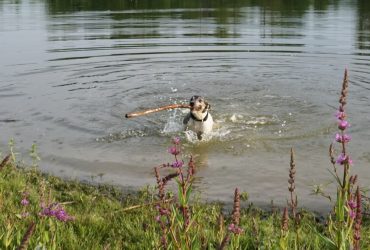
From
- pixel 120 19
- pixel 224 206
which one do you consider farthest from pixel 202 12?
pixel 224 206

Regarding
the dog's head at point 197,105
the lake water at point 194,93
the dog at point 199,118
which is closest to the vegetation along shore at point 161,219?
the lake water at point 194,93

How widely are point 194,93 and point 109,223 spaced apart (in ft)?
28.3

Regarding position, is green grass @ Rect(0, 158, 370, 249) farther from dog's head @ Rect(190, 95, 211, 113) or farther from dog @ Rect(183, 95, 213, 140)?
dog's head @ Rect(190, 95, 211, 113)

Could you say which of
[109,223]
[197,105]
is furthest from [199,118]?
[109,223]

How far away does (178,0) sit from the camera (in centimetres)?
5169

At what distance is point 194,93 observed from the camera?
14.0 meters

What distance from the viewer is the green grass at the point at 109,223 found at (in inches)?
169

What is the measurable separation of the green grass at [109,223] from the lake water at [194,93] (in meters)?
0.70

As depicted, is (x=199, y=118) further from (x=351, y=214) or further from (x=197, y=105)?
(x=351, y=214)

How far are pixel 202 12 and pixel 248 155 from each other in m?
31.6

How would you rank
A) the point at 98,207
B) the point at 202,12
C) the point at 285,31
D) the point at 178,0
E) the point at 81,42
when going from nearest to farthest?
1. the point at 98,207
2. the point at 81,42
3. the point at 285,31
4. the point at 202,12
5. the point at 178,0

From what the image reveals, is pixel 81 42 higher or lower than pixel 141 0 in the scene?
lower

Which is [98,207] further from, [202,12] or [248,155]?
[202,12]

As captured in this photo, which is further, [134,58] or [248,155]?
[134,58]
